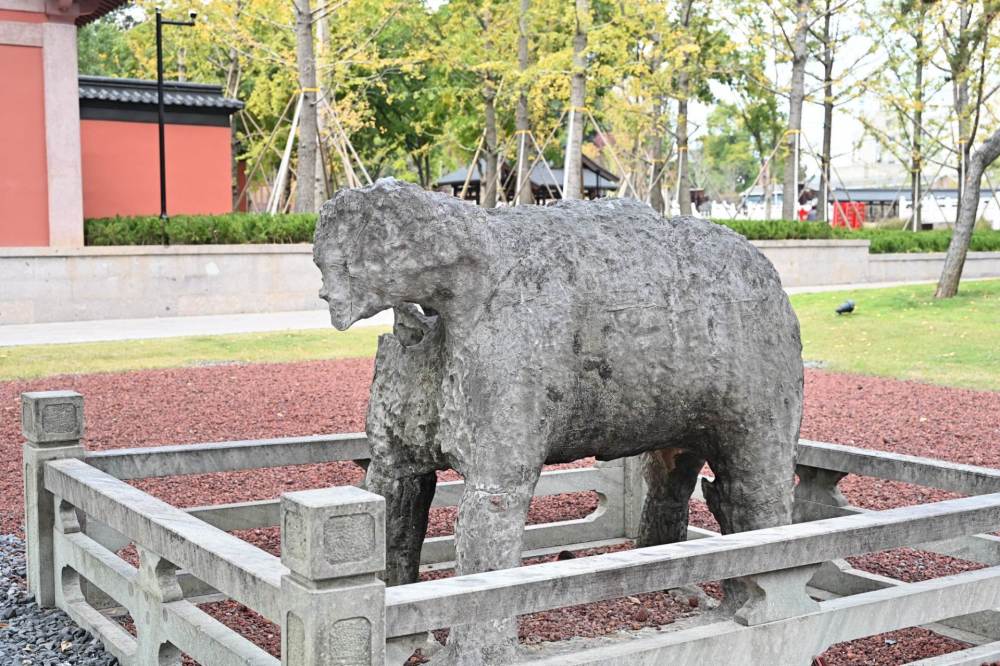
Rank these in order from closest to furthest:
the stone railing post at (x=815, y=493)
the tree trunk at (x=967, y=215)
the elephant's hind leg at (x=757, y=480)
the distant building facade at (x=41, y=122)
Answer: the elephant's hind leg at (x=757, y=480) < the stone railing post at (x=815, y=493) < the distant building facade at (x=41, y=122) < the tree trunk at (x=967, y=215)

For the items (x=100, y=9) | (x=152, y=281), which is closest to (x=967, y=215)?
(x=152, y=281)

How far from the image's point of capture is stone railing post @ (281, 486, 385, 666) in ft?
9.69

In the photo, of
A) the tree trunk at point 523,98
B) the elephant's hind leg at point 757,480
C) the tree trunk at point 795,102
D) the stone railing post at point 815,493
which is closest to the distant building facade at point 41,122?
the tree trunk at point 523,98

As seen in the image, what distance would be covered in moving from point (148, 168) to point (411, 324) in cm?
2076

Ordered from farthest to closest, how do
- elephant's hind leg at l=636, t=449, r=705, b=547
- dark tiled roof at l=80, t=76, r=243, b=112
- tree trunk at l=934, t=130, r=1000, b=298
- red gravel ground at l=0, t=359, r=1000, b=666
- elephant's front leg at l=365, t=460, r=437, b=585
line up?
dark tiled roof at l=80, t=76, r=243, b=112, tree trunk at l=934, t=130, r=1000, b=298, elephant's hind leg at l=636, t=449, r=705, b=547, red gravel ground at l=0, t=359, r=1000, b=666, elephant's front leg at l=365, t=460, r=437, b=585

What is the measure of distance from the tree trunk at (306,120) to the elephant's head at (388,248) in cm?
1876

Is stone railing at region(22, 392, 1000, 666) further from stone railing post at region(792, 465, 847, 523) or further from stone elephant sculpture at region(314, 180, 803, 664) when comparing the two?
stone elephant sculpture at region(314, 180, 803, 664)

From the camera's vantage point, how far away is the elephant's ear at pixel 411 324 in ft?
13.6

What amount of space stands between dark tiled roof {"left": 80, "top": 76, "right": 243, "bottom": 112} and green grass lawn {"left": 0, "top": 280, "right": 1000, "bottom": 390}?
8.77 metres

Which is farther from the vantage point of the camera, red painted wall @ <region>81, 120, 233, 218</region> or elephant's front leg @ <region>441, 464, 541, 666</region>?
red painted wall @ <region>81, 120, 233, 218</region>

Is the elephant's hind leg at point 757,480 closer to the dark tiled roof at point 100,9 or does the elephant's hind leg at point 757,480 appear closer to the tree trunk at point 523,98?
the dark tiled roof at point 100,9

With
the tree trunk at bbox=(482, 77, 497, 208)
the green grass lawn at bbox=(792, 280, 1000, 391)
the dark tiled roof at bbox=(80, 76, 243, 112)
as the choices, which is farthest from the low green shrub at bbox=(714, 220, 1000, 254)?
the dark tiled roof at bbox=(80, 76, 243, 112)

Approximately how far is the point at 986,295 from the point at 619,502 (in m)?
15.8

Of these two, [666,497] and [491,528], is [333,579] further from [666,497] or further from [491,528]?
[666,497]
